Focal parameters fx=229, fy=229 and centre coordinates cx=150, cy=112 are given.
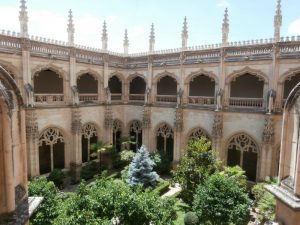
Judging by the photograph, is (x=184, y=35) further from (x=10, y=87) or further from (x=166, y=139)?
(x=10, y=87)

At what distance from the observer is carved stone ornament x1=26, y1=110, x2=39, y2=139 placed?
16.2m

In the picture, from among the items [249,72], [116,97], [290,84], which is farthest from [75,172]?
[290,84]

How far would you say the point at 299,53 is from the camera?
49.0 feet

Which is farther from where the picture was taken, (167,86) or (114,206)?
→ (167,86)

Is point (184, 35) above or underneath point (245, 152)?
above

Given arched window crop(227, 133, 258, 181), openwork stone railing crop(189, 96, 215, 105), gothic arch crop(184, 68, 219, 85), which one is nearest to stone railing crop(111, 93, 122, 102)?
gothic arch crop(184, 68, 219, 85)

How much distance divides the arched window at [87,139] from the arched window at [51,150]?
188 centimetres

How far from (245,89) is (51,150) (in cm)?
1698

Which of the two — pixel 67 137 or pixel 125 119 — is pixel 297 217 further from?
pixel 125 119

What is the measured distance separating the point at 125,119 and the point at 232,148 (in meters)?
11.2

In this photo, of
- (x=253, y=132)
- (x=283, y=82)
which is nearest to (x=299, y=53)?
(x=283, y=82)

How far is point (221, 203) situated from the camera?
10281 mm

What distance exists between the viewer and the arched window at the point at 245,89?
17.9m

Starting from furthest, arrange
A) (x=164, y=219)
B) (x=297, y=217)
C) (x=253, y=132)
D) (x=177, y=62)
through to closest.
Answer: (x=177, y=62) → (x=253, y=132) → (x=164, y=219) → (x=297, y=217)
